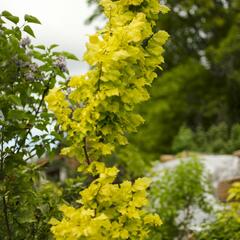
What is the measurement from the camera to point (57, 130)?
4.08 metres

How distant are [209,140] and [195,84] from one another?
16.9ft

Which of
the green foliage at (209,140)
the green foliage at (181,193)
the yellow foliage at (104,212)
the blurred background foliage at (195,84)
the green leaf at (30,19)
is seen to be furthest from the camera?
the blurred background foliage at (195,84)

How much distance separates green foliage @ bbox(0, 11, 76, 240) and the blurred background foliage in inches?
641

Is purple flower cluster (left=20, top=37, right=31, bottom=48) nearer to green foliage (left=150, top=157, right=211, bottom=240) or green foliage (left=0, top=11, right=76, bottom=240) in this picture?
green foliage (left=0, top=11, right=76, bottom=240)

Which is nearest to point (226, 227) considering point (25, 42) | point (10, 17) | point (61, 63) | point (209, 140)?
point (61, 63)

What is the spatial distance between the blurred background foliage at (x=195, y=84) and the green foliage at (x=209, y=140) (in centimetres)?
206

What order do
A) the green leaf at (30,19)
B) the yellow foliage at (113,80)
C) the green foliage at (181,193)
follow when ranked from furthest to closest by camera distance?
1. the green foliage at (181,193)
2. the green leaf at (30,19)
3. the yellow foliage at (113,80)

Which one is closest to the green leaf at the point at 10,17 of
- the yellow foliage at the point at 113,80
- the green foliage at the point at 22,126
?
the green foliage at the point at 22,126

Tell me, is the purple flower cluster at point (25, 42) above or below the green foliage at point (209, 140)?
→ below

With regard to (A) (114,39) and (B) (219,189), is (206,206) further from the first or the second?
(A) (114,39)

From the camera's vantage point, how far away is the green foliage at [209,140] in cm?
1725

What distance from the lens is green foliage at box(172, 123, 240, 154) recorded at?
17.2 m

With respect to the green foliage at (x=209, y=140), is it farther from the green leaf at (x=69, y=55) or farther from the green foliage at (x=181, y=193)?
the green leaf at (x=69, y=55)

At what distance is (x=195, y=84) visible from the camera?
76.4ft
